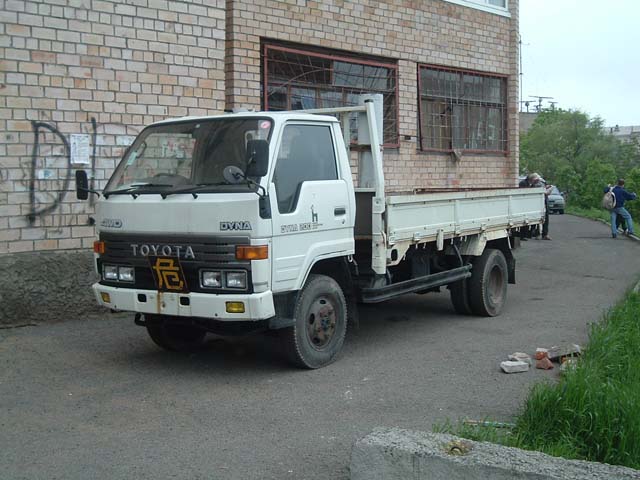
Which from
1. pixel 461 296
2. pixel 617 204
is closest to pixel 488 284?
pixel 461 296

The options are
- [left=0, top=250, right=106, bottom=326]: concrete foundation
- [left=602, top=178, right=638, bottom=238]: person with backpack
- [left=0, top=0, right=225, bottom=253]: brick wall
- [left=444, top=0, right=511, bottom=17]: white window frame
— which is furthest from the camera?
[left=602, top=178, right=638, bottom=238]: person with backpack

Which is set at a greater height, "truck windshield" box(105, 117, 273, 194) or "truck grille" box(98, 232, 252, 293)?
"truck windshield" box(105, 117, 273, 194)

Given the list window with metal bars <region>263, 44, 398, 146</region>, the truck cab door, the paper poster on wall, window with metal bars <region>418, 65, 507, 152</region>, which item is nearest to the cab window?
the truck cab door

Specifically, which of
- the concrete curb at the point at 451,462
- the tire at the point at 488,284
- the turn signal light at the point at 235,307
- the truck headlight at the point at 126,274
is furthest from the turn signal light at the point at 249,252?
the tire at the point at 488,284

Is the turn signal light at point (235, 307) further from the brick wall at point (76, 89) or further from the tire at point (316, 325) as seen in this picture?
the brick wall at point (76, 89)

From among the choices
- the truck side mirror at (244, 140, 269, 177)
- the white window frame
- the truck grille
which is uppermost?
the white window frame

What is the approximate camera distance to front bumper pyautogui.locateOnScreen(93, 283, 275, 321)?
6559mm

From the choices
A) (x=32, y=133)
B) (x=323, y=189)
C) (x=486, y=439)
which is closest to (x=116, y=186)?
(x=323, y=189)

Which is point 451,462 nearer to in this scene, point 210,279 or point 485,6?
point 210,279

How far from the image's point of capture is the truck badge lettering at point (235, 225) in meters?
6.57

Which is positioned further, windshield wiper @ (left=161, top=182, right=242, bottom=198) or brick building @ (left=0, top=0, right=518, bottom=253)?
brick building @ (left=0, top=0, right=518, bottom=253)

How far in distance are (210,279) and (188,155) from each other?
133 centimetres

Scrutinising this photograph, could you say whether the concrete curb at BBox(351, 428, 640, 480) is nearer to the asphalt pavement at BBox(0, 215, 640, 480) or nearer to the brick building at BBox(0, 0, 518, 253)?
the asphalt pavement at BBox(0, 215, 640, 480)

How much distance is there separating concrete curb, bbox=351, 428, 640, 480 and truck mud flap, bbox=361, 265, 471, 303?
355 centimetres
